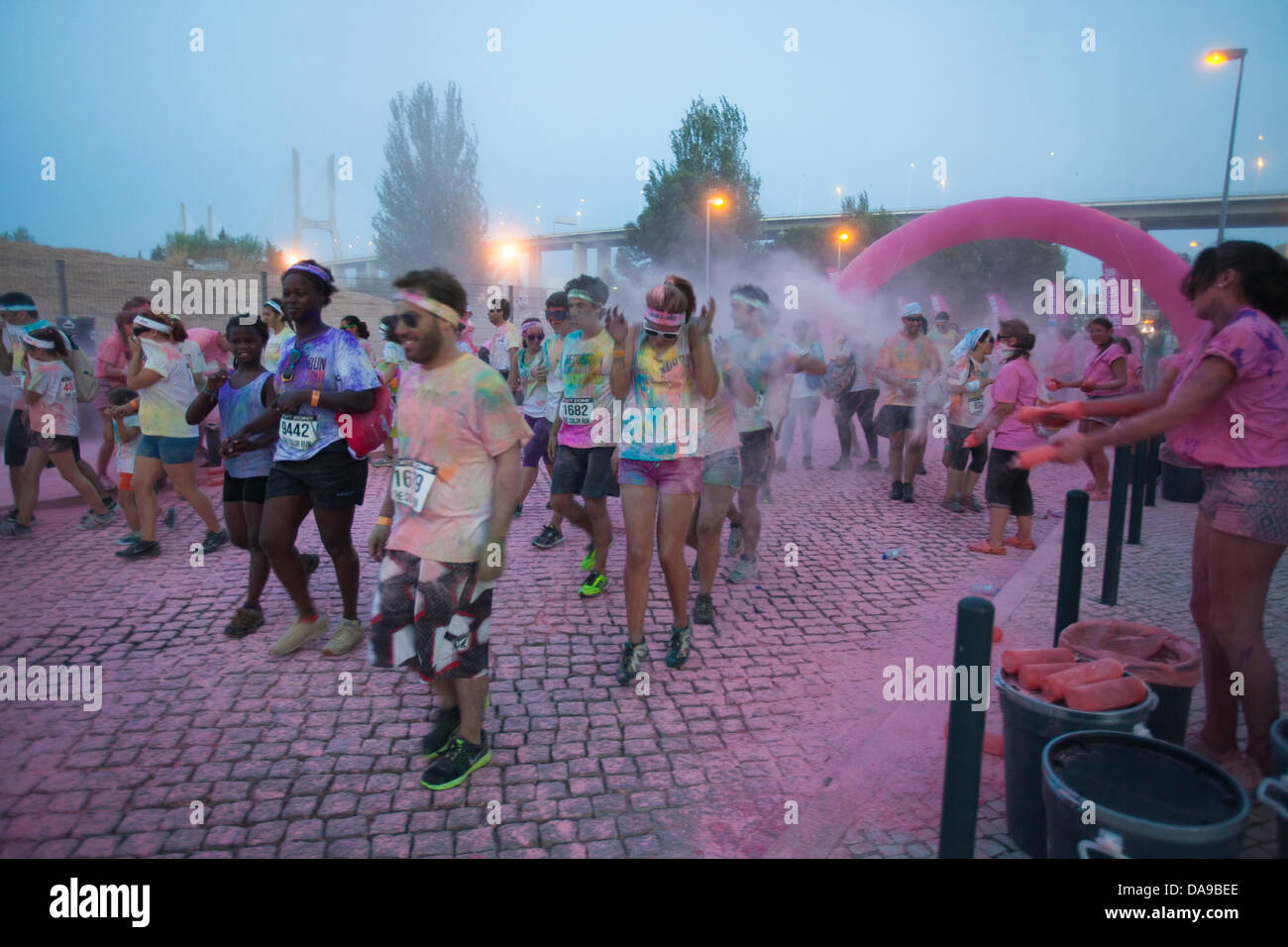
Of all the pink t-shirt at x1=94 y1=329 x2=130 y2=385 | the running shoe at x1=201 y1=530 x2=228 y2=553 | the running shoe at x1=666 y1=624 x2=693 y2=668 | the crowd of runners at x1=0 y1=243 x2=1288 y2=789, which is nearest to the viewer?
the crowd of runners at x1=0 y1=243 x2=1288 y2=789

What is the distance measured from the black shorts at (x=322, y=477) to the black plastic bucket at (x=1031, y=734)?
3366mm

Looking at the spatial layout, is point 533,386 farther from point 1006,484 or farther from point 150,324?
point 1006,484

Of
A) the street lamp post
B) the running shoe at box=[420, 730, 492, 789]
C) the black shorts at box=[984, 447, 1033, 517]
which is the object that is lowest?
the running shoe at box=[420, 730, 492, 789]

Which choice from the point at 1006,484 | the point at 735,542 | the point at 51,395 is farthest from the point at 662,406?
the point at 51,395

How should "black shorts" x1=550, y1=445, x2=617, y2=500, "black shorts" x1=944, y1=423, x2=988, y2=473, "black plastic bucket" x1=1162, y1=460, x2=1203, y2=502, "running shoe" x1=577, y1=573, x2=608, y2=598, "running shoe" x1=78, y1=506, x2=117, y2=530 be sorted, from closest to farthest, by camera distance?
"running shoe" x1=577, y1=573, x2=608, y2=598
"black shorts" x1=550, y1=445, x2=617, y2=500
"running shoe" x1=78, y1=506, x2=117, y2=530
"black shorts" x1=944, y1=423, x2=988, y2=473
"black plastic bucket" x1=1162, y1=460, x2=1203, y2=502

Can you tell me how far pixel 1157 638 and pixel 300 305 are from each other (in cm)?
437

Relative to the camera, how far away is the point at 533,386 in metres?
7.12

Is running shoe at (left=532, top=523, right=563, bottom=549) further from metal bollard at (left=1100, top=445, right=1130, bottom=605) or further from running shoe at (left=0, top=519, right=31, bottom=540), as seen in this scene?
running shoe at (left=0, top=519, right=31, bottom=540)

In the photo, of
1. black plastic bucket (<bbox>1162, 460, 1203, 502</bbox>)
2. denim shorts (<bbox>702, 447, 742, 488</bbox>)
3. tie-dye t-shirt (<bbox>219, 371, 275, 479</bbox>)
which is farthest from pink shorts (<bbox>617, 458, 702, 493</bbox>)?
black plastic bucket (<bbox>1162, 460, 1203, 502</bbox>)

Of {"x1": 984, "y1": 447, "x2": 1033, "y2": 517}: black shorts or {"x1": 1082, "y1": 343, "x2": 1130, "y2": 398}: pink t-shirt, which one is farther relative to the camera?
{"x1": 1082, "y1": 343, "x2": 1130, "y2": 398}: pink t-shirt

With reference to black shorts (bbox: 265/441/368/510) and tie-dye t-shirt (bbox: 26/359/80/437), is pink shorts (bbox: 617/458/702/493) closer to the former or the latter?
black shorts (bbox: 265/441/368/510)

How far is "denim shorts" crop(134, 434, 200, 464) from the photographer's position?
588 cm

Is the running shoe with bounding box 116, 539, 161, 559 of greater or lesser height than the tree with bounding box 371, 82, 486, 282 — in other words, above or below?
below

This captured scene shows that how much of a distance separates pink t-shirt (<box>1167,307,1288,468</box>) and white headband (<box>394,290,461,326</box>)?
111 inches
